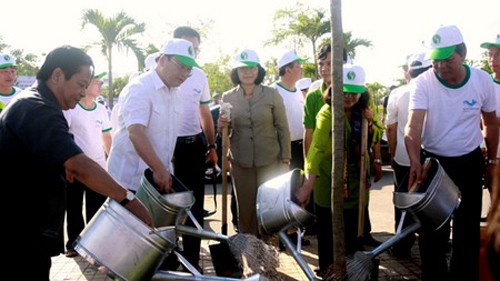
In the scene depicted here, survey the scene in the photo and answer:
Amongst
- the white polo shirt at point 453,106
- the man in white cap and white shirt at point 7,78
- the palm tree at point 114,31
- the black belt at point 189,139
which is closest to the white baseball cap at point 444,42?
the white polo shirt at point 453,106

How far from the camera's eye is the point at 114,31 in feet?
60.8

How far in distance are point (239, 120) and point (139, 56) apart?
15303mm

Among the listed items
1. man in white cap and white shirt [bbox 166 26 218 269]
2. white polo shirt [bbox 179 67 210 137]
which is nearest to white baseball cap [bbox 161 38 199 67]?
man in white cap and white shirt [bbox 166 26 218 269]

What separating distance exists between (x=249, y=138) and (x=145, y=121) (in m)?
1.23

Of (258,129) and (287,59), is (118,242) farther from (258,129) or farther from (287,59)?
(287,59)

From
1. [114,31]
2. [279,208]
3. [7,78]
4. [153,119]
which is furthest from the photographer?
[114,31]

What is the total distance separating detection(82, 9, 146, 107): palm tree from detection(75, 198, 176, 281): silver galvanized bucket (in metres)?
16.9

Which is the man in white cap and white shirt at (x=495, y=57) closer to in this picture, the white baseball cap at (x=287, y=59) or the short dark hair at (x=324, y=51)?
the short dark hair at (x=324, y=51)

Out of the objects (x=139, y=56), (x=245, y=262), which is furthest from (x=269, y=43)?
(x=245, y=262)

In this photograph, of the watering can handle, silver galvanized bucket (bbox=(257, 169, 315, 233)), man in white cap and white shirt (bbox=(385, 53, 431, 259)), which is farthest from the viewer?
man in white cap and white shirt (bbox=(385, 53, 431, 259))

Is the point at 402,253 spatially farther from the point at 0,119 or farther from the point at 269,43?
the point at 269,43

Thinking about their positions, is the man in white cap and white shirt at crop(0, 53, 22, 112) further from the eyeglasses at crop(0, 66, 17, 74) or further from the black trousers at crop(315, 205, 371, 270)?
the black trousers at crop(315, 205, 371, 270)

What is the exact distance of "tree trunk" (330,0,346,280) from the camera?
2650 millimetres

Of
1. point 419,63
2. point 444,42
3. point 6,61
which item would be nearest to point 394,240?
point 444,42
